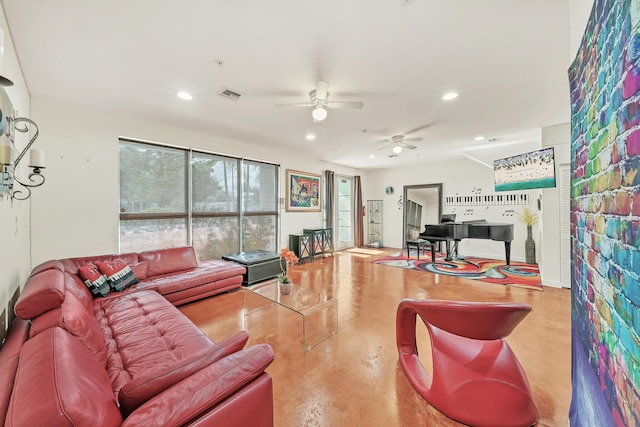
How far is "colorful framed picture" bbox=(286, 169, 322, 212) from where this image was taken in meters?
6.17

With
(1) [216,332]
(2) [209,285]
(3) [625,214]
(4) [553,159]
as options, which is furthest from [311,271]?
(3) [625,214]

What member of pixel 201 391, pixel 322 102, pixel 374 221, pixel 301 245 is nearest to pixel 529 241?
pixel 374 221

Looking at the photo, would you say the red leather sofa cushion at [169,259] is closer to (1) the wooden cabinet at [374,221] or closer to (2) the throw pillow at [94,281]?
(2) the throw pillow at [94,281]

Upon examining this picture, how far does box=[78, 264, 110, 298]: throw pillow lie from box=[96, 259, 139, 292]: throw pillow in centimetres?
6

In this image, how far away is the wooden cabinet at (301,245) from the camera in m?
6.02

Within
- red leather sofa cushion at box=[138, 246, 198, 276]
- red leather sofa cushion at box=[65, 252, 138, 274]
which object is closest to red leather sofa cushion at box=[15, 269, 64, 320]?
red leather sofa cushion at box=[65, 252, 138, 274]

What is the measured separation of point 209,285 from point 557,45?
4577mm

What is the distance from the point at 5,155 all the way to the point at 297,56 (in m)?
2.23

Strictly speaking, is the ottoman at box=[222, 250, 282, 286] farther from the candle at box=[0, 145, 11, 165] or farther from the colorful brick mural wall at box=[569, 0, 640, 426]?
the colorful brick mural wall at box=[569, 0, 640, 426]

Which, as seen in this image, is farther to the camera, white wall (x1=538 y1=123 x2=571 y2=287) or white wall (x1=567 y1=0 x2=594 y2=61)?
white wall (x1=538 y1=123 x2=571 y2=287)

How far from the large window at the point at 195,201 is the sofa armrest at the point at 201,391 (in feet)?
12.0

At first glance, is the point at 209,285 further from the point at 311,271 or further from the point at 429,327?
the point at 429,327

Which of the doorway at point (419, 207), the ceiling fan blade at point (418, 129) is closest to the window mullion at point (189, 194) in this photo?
the ceiling fan blade at point (418, 129)

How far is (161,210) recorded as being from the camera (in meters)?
4.11
